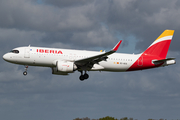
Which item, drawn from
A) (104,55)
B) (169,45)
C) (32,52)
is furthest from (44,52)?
(169,45)

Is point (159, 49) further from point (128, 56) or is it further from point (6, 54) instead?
point (6, 54)

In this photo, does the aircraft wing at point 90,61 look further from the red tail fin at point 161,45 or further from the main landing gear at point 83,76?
the red tail fin at point 161,45

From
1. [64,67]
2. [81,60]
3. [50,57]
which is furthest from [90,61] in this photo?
[50,57]

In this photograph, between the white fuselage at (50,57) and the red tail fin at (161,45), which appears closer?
the white fuselage at (50,57)

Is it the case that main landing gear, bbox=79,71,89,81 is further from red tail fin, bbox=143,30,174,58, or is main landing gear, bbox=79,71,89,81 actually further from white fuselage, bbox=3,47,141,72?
red tail fin, bbox=143,30,174,58

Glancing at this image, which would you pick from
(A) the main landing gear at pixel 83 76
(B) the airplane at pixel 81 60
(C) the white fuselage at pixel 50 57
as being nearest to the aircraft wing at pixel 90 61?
(B) the airplane at pixel 81 60

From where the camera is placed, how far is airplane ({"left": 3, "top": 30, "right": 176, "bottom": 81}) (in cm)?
4850

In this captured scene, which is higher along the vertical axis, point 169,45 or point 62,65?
point 169,45

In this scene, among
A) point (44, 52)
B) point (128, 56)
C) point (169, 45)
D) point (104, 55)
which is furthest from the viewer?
point (169, 45)

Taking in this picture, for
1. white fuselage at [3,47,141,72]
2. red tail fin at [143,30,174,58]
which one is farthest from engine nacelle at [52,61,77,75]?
red tail fin at [143,30,174,58]

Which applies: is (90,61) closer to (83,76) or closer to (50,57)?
(83,76)

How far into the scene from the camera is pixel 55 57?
49.0m

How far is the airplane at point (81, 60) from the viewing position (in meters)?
48.5

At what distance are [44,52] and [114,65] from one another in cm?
1173
